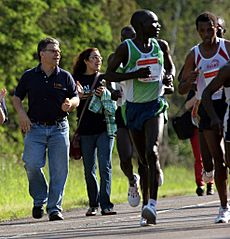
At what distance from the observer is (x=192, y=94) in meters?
18.5

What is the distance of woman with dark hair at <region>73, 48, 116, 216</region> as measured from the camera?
1722 centimetres

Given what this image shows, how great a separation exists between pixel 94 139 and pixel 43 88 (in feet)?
4.47

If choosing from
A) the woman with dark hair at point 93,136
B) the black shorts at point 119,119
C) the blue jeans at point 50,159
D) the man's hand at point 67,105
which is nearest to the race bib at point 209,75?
the man's hand at point 67,105

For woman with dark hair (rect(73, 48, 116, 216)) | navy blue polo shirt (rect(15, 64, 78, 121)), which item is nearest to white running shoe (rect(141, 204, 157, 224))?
navy blue polo shirt (rect(15, 64, 78, 121))

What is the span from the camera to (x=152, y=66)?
14.0m

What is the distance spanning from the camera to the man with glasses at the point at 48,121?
16.2 m

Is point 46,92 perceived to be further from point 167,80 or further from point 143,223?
point 143,223

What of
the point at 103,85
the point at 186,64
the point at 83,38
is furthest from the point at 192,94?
the point at 83,38

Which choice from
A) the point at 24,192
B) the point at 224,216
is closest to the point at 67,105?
the point at 224,216

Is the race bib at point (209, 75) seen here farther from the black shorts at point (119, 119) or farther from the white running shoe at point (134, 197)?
the black shorts at point (119, 119)

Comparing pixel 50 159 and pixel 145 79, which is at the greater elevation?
pixel 145 79

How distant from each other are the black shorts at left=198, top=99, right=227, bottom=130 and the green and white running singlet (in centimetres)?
54

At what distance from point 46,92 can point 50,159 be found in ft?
2.77

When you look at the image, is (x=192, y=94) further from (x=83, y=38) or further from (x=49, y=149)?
(x=83, y=38)
